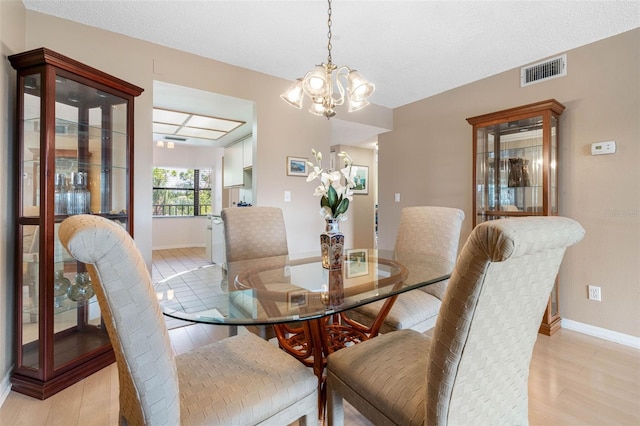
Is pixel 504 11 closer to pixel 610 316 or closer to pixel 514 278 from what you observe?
pixel 514 278

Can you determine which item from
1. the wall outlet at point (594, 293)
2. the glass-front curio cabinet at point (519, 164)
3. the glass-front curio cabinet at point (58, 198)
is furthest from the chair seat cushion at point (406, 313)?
the glass-front curio cabinet at point (58, 198)

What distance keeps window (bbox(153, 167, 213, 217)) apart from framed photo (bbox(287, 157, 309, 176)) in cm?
498

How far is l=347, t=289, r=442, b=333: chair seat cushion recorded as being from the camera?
5.65 ft

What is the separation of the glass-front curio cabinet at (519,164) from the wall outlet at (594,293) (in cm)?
24

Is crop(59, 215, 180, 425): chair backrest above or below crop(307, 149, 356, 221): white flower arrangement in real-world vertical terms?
below

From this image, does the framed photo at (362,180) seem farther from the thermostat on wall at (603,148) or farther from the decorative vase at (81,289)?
the decorative vase at (81,289)

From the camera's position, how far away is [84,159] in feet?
7.08

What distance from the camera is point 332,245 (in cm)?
183

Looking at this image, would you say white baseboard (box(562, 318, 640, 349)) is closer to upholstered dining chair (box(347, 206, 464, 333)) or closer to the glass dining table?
upholstered dining chair (box(347, 206, 464, 333))

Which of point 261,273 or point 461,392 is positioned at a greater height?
point 261,273

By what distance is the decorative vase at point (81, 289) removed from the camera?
2.09m

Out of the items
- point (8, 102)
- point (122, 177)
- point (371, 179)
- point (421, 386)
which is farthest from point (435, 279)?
point (371, 179)

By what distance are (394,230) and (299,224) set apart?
1539 millimetres

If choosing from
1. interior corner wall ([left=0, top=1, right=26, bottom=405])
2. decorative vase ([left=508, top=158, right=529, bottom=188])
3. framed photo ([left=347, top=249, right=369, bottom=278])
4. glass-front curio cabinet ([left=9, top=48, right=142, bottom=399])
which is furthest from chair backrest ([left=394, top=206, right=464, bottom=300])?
interior corner wall ([left=0, top=1, right=26, bottom=405])
